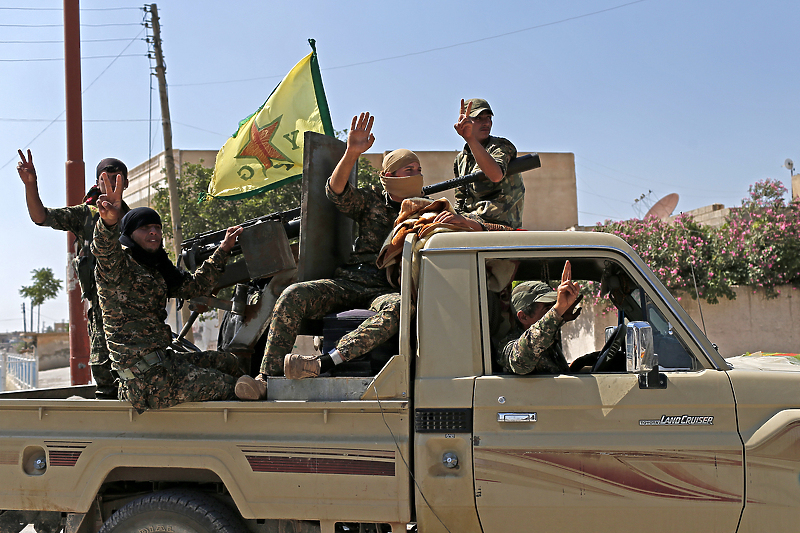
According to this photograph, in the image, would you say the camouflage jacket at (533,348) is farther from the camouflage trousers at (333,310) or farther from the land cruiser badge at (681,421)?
the camouflage trousers at (333,310)

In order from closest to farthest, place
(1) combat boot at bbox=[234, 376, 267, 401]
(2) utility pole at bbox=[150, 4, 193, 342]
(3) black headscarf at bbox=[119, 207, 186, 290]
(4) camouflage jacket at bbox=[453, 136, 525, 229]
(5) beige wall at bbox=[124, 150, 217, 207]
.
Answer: (1) combat boot at bbox=[234, 376, 267, 401] < (3) black headscarf at bbox=[119, 207, 186, 290] < (4) camouflage jacket at bbox=[453, 136, 525, 229] < (2) utility pole at bbox=[150, 4, 193, 342] < (5) beige wall at bbox=[124, 150, 217, 207]

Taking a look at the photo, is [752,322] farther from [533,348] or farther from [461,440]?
[461,440]

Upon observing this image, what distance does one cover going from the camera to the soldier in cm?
326

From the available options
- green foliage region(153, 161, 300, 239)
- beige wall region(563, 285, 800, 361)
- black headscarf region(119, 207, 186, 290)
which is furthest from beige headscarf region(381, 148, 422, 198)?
green foliage region(153, 161, 300, 239)

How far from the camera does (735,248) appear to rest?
12195 mm

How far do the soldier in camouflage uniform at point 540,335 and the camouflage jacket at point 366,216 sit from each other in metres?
1.10

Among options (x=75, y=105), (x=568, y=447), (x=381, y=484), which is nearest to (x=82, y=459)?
(x=381, y=484)

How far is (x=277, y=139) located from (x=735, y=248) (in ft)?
29.4

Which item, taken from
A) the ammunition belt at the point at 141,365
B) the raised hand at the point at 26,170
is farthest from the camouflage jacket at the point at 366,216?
the raised hand at the point at 26,170

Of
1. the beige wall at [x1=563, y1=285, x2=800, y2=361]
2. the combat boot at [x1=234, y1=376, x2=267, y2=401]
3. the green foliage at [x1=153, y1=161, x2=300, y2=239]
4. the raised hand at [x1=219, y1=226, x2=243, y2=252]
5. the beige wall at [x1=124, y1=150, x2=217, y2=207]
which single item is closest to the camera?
the combat boot at [x1=234, y1=376, x2=267, y2=401]

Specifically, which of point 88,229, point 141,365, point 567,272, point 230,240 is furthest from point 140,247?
point 567,272

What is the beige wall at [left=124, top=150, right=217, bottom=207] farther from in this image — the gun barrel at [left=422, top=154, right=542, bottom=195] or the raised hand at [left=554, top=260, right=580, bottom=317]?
the raised hand at [left=554, top=260, right=580, bottom=317]

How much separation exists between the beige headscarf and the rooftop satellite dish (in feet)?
36.0

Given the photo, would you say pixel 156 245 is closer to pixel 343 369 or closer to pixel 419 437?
pixel 343 369
